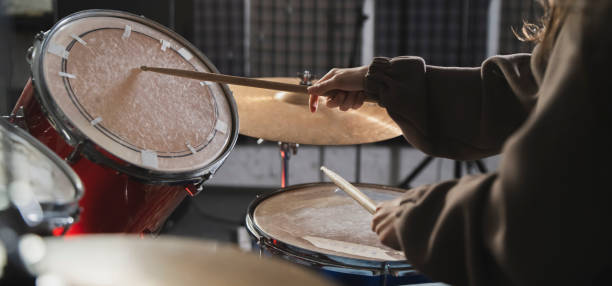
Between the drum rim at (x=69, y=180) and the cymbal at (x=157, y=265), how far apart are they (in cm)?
15

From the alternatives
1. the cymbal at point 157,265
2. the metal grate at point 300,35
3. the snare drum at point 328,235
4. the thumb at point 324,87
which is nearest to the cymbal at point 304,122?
the snare drum at point 328,235

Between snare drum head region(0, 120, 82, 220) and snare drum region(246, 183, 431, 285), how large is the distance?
1.32 feet

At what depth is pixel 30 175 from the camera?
29.4 inches

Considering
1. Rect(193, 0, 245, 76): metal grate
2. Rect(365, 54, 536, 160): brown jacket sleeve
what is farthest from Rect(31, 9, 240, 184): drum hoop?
Rect(193, 0, 245, 76): metal grate

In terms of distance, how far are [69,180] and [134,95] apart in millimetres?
369

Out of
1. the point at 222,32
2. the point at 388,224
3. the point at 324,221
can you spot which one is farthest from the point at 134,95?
the point at 222,32

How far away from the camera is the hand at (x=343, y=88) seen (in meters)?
1.16

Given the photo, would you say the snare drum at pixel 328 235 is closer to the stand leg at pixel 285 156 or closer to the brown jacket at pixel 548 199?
the brown jacket at pixel 548 199

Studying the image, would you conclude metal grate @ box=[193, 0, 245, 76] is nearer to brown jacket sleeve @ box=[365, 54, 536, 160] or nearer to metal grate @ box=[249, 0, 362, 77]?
metal grate @ box=[249, 0, 362, 77]

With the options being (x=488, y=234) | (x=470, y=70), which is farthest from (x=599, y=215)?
(x=470, y=70)

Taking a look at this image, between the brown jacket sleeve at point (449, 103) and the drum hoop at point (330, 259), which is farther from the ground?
the brown jacket sleeve at point (449, 103)

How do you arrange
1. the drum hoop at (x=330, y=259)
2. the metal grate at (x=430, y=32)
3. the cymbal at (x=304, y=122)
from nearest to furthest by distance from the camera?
1. the drum hoop at (x=330, y=259)
2. the cymbal at (x=304, y=122)
3. the metal grate at (x=430, y=32)

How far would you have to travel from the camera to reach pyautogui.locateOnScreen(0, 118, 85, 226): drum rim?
682mm

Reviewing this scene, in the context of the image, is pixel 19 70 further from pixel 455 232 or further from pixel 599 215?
pixel 599 215
